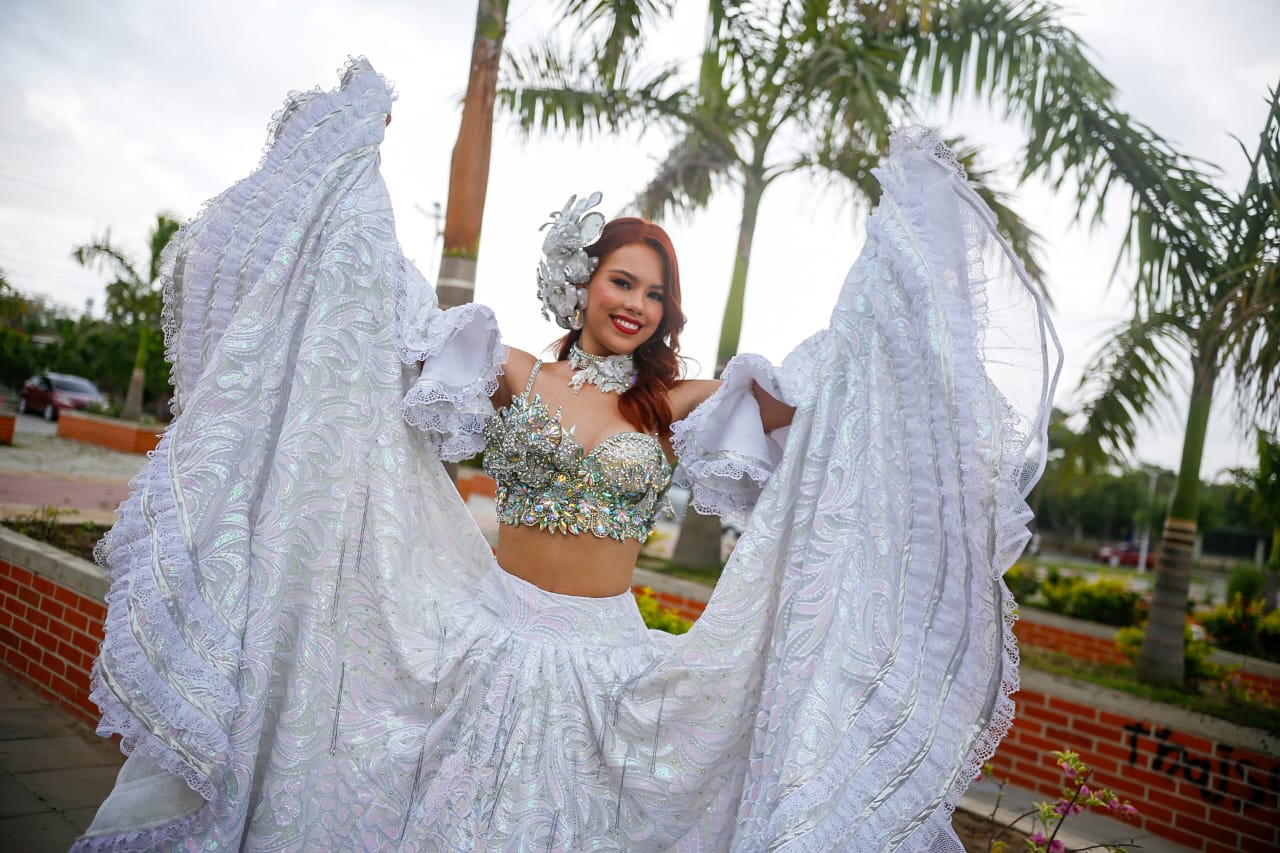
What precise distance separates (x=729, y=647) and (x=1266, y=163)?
4.14 metres

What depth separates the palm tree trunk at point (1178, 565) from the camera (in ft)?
20.9

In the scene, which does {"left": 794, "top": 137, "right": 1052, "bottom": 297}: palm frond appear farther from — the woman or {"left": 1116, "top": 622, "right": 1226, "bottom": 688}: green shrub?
the woman

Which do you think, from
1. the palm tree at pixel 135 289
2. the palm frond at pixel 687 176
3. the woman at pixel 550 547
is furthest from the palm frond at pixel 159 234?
the woman at pixel 550 547

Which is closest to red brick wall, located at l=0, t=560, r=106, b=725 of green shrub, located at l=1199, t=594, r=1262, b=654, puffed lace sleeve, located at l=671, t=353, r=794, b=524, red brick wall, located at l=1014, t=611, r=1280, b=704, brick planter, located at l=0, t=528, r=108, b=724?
brick planter, located at l=0, t=528, r=108, b=724

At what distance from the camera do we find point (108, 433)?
62.2 feet

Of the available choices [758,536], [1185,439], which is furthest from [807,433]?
[1185,439]

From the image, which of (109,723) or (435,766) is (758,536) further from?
(109,723)

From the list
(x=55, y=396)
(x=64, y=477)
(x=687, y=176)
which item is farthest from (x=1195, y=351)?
(x=55, y=396)

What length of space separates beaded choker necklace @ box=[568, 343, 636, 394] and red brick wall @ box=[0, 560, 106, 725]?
2.74 m

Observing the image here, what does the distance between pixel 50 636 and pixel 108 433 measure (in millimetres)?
16447

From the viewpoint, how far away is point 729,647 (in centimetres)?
233

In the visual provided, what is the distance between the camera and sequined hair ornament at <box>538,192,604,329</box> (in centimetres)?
286

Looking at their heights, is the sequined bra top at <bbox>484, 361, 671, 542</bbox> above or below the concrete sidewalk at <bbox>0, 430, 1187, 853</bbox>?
above

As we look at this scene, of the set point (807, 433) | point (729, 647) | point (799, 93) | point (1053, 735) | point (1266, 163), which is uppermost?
point (799, 93)
